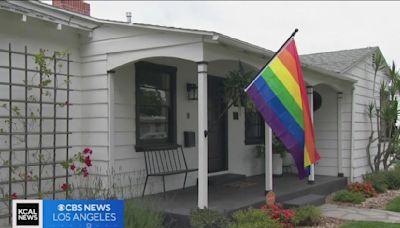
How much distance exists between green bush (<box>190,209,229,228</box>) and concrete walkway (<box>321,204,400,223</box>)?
266 cm

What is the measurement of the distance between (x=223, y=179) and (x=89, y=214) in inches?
244

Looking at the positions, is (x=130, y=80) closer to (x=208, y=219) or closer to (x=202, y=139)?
(x=202, y=139)

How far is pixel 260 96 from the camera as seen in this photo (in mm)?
5816

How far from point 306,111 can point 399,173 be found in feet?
20.3

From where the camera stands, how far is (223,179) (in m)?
9.09

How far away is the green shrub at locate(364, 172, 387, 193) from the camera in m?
10.1

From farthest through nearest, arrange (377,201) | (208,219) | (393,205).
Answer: (377,201), (393,205), (208,219)

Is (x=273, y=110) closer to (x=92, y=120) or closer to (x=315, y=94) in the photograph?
(x=92, y=120)

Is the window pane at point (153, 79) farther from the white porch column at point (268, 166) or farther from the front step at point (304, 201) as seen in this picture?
the front step at point (304, 201)

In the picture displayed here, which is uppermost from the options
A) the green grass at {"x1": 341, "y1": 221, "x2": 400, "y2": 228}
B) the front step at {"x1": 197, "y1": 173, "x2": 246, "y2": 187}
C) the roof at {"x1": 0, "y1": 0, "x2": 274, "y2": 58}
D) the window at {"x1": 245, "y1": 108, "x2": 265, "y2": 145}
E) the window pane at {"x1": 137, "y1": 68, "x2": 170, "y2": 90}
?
the roof at {"x1": 0, "y1": 0, "x2": 274, "y2": 58}

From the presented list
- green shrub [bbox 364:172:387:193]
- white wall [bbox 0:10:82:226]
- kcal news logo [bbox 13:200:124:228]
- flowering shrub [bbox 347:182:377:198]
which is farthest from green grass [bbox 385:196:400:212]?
kcal news logo [bbox 13:200:124:228]

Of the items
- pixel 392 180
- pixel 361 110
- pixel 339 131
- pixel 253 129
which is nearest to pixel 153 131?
pixel 253 129

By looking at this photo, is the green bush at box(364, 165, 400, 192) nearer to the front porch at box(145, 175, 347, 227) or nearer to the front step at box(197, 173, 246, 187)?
the front porch at box(145, 175, 347, 227)

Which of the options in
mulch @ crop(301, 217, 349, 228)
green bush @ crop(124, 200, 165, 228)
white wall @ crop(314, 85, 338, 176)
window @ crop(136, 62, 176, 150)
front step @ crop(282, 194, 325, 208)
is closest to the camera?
green bush @ crop(124, 200, 165, 228)
